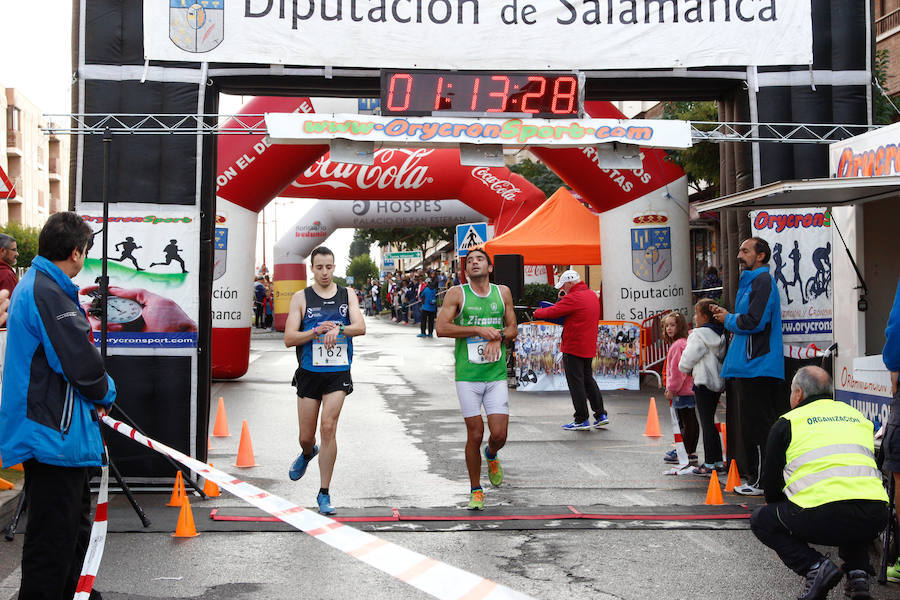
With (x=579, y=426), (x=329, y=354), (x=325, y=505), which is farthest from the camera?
(x=579, y=426)

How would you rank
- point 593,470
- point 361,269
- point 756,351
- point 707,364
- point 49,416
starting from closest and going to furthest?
point 49,416 → point 756,351 → point 707,364 → point 593,470 → point 361,269

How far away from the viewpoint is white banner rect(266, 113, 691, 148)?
8.35 metres

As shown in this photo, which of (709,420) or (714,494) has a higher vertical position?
(709,420)

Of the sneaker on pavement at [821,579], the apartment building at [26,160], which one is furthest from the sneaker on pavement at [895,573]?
the apartment building at [26,160]

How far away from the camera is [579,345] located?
12312 millimetres

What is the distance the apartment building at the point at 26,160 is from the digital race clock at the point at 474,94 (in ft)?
198

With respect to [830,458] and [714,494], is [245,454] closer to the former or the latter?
[714,494]

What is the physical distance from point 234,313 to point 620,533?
11.6 meters

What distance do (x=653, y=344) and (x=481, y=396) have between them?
9.51 metres

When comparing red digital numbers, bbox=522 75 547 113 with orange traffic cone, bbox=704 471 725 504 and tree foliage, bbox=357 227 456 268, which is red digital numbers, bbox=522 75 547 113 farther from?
tree foliage, bbox=357 227 456 268

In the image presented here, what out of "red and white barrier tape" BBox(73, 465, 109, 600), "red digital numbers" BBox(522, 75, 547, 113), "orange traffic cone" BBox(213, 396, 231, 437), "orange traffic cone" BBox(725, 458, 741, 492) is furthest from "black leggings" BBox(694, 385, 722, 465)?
"red and white barrier tape" BBox(73, 465, 109, 600)

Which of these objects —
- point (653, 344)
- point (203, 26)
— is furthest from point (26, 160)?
point (203, 26)

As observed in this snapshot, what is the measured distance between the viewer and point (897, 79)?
1064 inches

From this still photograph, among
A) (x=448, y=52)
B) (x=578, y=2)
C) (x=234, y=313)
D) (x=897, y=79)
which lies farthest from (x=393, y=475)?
(x=897, y=79)
